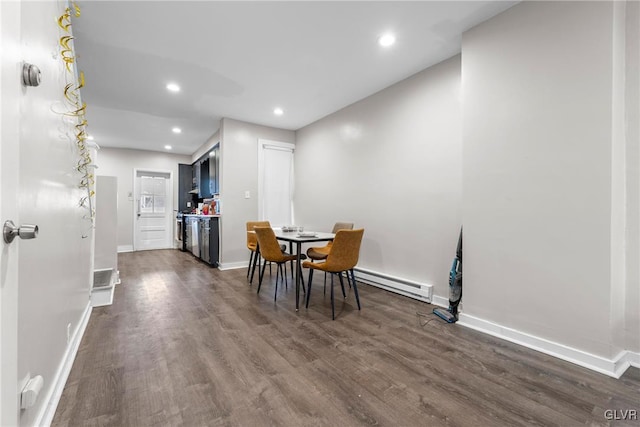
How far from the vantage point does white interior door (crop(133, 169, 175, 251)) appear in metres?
7.23

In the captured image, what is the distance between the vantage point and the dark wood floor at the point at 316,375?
4.65 feet

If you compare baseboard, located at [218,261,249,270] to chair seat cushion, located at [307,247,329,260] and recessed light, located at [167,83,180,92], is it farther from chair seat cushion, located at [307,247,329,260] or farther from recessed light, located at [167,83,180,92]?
recessed light, located at [167,83,180,92]

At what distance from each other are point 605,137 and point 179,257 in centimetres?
680

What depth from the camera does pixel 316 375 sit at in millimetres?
1757

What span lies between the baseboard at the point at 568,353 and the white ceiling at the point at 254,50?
262cm

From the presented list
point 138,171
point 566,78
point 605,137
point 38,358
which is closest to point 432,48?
point 566,78

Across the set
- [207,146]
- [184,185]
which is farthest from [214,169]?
[184,185]

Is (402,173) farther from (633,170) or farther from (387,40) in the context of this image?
(633,170)

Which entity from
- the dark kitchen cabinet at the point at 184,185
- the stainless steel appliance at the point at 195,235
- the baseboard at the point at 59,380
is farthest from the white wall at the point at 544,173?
the dark kitchen cabinet at the point at 184,185

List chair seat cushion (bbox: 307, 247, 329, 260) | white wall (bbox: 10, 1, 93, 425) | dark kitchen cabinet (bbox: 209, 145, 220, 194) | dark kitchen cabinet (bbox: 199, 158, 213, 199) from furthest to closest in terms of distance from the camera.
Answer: dark kitchen cabinet (bbox: 199, 158, 213, 199) < dark kitchen cabinet (bbox: 209, 145, 220, 194) < chair seat cushion (bbox: 307, 247, 329, 260) < white wall (bbox: 10, 1, 93, 425)

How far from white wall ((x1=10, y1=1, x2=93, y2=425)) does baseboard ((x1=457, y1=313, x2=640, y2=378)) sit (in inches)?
113

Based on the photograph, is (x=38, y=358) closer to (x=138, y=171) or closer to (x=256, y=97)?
(x=256, y=97)

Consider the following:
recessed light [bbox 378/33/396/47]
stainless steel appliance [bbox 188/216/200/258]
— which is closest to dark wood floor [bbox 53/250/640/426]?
recessed light [bbox 378/33/396/47]

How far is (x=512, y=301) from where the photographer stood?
2.22 metres
